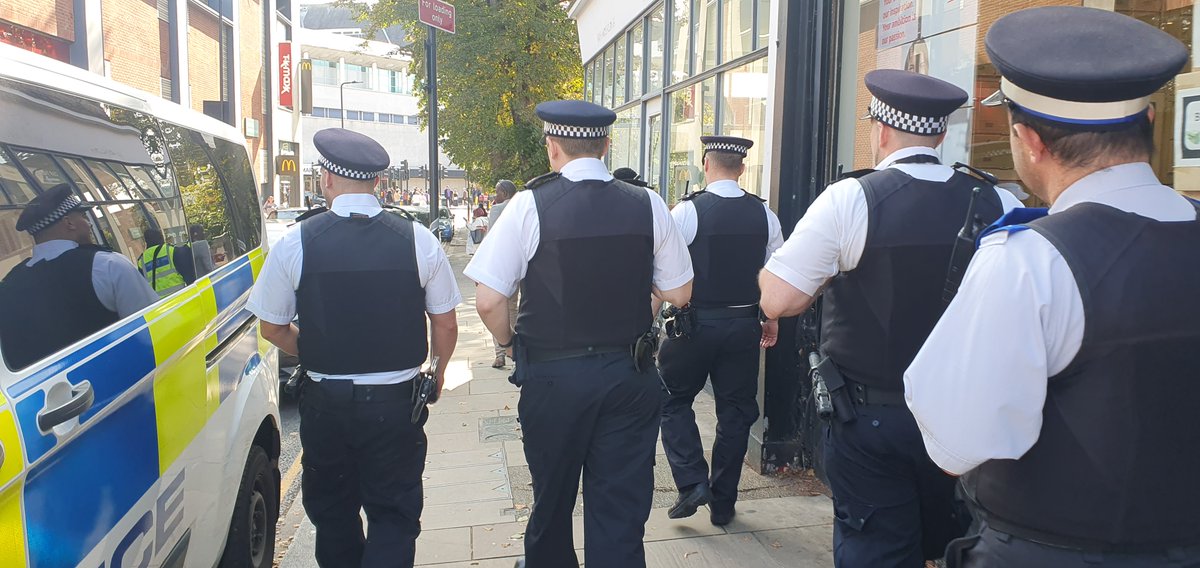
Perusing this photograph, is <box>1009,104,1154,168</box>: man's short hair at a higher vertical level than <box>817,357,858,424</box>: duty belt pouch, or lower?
higher

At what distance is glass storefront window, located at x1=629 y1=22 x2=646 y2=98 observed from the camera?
10.5 m

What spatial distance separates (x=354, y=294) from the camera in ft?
10.9

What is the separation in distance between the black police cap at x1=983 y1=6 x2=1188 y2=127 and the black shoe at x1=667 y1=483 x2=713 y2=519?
307cm

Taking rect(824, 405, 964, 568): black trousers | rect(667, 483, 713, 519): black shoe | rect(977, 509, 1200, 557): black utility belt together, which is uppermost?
rect(977, 509, 1200, 557): black utility belt

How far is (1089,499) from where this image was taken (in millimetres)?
1630

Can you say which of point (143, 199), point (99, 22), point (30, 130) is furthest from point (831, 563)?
point (99, 22)

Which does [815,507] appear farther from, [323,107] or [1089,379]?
[323,107]

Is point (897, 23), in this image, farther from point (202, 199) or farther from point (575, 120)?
point (202, 199)

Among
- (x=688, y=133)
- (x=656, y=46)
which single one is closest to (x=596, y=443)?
(x=688, y=133)

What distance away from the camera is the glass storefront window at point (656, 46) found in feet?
30.6

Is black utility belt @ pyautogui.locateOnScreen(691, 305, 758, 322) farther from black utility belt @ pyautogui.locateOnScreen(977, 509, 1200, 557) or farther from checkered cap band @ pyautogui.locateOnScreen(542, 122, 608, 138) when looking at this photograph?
black utility belt @ pyautogui.locateOnScreen(977, 509, 1200, 557)

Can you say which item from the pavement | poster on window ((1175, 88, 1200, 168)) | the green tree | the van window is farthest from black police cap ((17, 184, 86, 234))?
the green tree

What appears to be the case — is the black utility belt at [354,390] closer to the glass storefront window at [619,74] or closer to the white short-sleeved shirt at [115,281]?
the white short-sleeved shirt at [115,281]

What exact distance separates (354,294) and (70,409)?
1463mm
